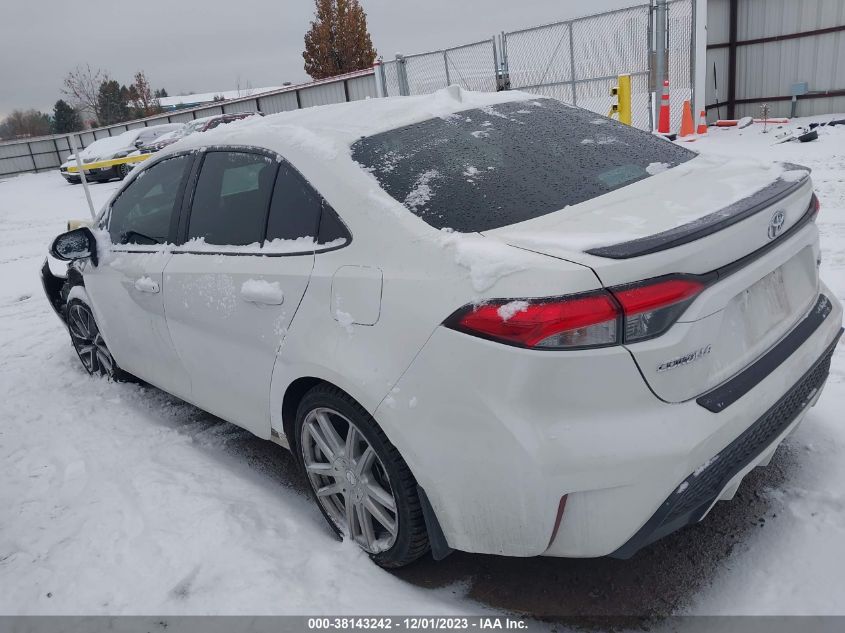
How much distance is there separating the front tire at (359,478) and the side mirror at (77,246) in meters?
2.07

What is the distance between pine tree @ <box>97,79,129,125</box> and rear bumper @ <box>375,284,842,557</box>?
208 ft

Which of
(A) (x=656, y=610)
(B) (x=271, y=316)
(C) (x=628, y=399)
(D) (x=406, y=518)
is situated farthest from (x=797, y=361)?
(B) (x=271, y=316)

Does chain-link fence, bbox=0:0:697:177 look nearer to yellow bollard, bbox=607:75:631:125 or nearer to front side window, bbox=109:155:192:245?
yellow bollard, bbox=607:75:631:125

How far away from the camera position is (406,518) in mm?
2326

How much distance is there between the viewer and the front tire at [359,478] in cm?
230

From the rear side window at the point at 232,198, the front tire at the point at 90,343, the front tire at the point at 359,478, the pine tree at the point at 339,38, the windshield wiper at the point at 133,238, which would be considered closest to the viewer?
the front tire at the point at 359,478

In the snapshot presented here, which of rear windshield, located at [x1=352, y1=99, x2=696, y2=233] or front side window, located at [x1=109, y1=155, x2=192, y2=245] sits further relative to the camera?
front side window, located at [x1=109, y1=155, x2=192, y2=245]

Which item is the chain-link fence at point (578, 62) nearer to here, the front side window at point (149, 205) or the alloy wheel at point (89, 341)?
the front side window at point (149, 205)

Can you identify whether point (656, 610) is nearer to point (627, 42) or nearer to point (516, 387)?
point (516, 387)

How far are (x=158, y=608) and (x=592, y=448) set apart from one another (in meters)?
1.63

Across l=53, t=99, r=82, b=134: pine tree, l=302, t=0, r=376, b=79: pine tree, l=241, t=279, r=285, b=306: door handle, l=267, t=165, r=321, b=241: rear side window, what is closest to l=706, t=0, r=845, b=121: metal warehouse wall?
l=267, t=165, r=321, b=241: rear side window

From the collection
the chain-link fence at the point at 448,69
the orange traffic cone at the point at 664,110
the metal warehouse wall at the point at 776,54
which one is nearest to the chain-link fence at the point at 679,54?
the orange traffic cone at the point at 664,110

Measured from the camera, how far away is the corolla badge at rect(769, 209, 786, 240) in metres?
2.18

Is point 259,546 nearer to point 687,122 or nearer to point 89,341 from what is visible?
point 89,341
